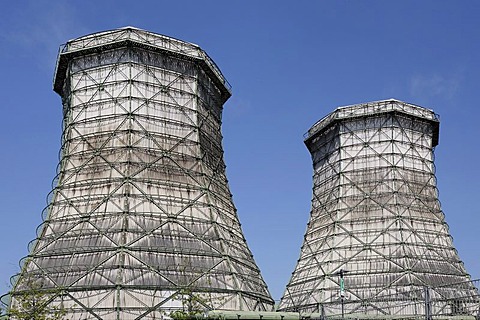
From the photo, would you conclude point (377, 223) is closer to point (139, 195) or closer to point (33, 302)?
point (139, 195)

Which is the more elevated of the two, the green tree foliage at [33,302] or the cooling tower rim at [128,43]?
the cooling tower rim at [128,43]

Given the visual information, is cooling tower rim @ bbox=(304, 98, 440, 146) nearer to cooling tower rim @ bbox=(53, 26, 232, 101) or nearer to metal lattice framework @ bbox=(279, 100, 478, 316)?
metal lattice framework @ bbox=(279, 100, 478, 316)

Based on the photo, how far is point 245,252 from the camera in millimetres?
48062

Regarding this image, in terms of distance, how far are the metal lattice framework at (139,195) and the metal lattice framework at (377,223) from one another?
38.0 ft

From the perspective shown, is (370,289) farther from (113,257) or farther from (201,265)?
(113,257)

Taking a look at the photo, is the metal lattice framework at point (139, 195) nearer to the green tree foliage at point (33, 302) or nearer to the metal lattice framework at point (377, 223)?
the green tree foliage at point (33, 302)

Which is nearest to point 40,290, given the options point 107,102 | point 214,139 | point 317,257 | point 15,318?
point 15,318

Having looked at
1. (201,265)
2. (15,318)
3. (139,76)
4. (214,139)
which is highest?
(139,76)

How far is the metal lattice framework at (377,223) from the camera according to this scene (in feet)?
176

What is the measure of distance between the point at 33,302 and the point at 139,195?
1061 cm

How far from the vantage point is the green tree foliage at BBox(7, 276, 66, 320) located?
3528 cm

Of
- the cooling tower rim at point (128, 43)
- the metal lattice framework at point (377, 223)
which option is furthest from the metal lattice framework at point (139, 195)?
the metal lattice framework at point (377, 223)

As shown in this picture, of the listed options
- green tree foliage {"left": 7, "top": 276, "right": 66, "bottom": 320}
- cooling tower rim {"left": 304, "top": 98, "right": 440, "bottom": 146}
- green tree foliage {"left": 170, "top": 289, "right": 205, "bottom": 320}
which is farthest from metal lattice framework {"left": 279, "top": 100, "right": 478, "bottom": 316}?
green tree foliage {"left": 7, "top": 276, "right": 66, "bottom": 320}

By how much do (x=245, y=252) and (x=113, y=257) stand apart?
12.1 metres
